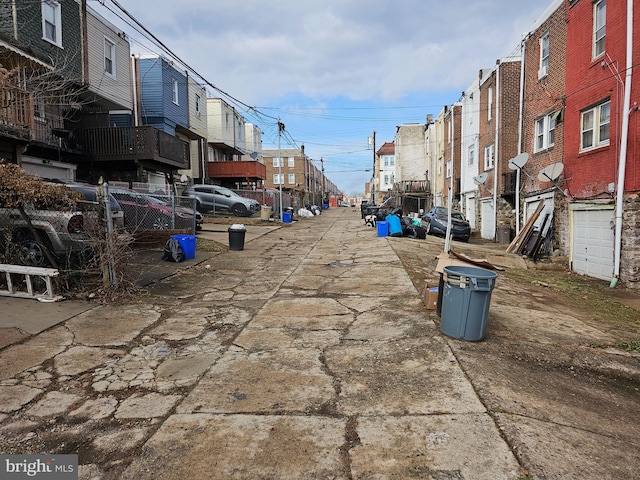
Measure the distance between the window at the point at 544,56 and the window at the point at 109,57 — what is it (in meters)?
17.9

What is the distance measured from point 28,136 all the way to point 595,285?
1579 centimetres

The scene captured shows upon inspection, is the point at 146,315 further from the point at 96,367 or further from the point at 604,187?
the point at 604,187

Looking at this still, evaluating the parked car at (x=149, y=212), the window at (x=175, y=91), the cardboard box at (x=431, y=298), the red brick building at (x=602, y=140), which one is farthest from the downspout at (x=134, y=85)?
the red brick building at (x=602, y=140)

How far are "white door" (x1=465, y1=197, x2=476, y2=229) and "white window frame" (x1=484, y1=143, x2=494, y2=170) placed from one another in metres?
2.89

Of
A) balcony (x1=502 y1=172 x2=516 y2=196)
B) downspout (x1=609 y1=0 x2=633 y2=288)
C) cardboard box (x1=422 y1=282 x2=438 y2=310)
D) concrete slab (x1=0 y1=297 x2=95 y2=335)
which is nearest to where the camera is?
concrete slab (x1=0 y1=297 x2=95 y2=335)

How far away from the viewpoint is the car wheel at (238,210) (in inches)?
899

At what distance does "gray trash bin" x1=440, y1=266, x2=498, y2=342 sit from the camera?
469cm

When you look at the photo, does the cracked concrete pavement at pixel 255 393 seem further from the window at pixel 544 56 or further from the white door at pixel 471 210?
the white door at pixel 471 210

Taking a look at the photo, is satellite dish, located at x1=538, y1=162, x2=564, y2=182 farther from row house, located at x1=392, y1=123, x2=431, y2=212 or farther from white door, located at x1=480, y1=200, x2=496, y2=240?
row house, located at x1=392, y1=123, x2=431, y2=212

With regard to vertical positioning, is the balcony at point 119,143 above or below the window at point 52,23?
below

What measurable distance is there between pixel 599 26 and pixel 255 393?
44.7 feet

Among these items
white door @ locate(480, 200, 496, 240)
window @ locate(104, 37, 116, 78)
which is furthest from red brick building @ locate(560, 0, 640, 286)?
window @ locate(104, 37, 116, 78)

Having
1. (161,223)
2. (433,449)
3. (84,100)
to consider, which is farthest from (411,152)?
(433,449)

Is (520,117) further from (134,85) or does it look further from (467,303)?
(134,85)
